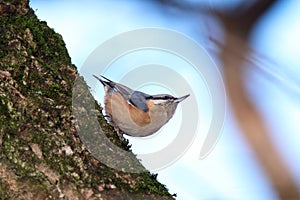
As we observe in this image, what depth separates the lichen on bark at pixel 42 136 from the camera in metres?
1.54

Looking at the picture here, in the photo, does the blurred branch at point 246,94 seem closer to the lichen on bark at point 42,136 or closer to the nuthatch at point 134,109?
the lichen on bark at point 42,136

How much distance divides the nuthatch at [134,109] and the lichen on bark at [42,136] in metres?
0.87

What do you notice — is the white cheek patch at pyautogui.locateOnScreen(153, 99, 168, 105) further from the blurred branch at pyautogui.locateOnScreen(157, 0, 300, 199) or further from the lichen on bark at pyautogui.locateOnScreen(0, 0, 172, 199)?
the blurred branch at pyautogui.locateOnScreen(157, 0, 300, 199)

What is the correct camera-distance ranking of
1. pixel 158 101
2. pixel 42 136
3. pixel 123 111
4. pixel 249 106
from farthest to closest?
pixel 158 101 < pixel 123 111 < pixel 42 136 < pixel 249 106

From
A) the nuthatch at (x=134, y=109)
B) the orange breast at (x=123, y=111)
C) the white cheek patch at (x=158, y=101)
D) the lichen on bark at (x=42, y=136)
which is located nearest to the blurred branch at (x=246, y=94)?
the lichen on bark at (x=42, y=136)

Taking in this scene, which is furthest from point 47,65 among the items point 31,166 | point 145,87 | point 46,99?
point 145,87

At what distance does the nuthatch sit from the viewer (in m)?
3.13

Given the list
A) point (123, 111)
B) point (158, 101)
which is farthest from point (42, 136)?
point (158, 101)

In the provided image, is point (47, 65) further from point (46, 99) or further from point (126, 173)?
point (126, 173)

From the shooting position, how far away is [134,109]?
10.7 ft

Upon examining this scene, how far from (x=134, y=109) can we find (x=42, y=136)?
1610 millimetres

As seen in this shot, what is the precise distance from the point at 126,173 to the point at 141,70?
110 centimetres

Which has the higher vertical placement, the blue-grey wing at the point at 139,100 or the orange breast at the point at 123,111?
the blue-grey wing at the point at 139,100

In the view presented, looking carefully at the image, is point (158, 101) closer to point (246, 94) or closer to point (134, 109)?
point (134, 109)
